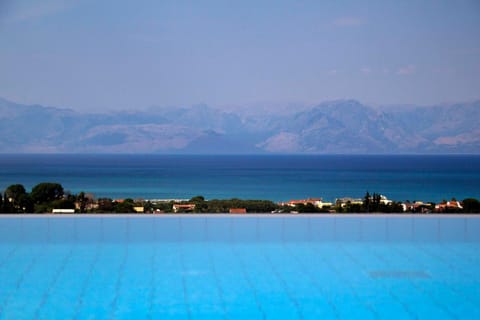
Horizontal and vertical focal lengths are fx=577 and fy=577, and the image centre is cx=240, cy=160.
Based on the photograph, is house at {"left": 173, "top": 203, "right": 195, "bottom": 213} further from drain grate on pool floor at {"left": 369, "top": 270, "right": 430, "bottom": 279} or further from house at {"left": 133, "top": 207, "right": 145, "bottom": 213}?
drain grate on pool floor at {"left": 369, "top": 270, "right": 430, "bottom": 279}

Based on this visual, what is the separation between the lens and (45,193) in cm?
842

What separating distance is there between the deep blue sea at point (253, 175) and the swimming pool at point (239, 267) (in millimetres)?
15774

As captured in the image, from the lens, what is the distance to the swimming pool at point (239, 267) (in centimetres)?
378

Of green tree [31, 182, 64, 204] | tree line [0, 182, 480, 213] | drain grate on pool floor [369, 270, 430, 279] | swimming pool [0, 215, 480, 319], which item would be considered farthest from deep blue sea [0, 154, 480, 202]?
drain grate on pool floor [369, 270, 430, 279]

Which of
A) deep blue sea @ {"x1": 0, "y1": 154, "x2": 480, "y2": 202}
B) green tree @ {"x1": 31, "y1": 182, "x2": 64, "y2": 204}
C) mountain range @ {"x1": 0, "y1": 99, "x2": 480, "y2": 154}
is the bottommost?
green tree @ {"x1": 31, "y1": 182, "x2": 64, "y2": 204}

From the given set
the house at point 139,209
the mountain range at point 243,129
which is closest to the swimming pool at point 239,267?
the house at point 139,209

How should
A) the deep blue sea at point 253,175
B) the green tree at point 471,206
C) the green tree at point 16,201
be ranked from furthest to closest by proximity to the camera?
the deep blue sea at point 253,175 < the green tree at point 16,201 < the green tree at point 471,206

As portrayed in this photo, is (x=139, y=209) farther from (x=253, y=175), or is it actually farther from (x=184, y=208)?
(x=253, y=175)

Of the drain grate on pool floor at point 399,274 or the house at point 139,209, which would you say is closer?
the drain grate on pool floor at point 399,274

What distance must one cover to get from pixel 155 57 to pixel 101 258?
15.4m

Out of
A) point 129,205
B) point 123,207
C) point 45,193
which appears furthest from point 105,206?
point 45,193

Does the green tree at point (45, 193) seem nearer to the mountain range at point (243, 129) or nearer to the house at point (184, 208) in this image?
the house at point (184, 208)

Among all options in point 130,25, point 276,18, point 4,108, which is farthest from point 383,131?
point 4,108

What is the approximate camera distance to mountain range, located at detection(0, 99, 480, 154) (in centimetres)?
2228
